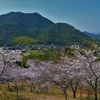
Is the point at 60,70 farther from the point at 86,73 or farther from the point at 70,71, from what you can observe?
the point at 86,73

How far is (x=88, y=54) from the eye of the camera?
1775 cm

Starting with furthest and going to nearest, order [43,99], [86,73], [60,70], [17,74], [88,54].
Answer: [17,74] → [43,99] → [60,70] → [86,73] → [88,54]

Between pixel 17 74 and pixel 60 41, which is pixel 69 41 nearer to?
pixel 60 41

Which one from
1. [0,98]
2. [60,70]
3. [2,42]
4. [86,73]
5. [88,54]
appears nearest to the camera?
[0,98]

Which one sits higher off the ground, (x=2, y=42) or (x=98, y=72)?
(x=2, y=42)

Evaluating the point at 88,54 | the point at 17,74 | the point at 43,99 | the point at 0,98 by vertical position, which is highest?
the point at 88,54

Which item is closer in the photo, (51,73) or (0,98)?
(0,98)

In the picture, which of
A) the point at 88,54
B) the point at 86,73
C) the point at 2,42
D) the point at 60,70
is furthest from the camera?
the point at 2,42

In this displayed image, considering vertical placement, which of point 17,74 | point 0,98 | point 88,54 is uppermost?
point 88,54

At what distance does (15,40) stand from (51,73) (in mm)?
164661

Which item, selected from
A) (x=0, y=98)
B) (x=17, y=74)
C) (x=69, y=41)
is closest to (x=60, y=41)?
(x=69, y=41)

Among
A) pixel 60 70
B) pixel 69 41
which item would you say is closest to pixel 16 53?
pixel 60 70

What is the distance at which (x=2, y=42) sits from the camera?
186 m

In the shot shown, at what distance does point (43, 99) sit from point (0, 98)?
19304 mm
